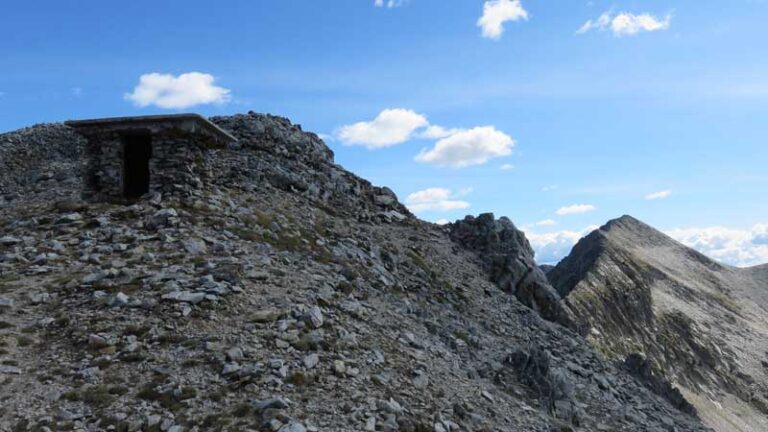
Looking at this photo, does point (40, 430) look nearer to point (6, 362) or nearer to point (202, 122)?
point (6, 362)

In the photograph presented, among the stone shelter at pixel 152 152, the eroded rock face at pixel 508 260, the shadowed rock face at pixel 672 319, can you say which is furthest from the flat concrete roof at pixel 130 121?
the shadowed rock face at pixel 672 319

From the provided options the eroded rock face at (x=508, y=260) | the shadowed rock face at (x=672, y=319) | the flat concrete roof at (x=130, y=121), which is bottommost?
the shadowed rock face at (x=672, y=319)

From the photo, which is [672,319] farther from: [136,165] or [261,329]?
[261,329]

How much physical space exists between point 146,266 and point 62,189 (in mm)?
17401

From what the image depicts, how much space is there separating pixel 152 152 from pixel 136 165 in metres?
2.79

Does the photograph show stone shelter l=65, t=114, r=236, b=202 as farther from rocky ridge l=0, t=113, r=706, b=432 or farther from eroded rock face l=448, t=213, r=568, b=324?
eroded rock face l=448, t=213, r=568, b=324

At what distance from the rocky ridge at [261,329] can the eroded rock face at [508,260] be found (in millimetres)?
4431

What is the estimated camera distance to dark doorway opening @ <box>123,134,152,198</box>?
24172 millimetres

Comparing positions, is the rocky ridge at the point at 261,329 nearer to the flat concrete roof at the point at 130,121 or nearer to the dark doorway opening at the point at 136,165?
the flat concrete roof at the point at 130,121

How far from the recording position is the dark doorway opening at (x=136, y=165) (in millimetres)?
24172

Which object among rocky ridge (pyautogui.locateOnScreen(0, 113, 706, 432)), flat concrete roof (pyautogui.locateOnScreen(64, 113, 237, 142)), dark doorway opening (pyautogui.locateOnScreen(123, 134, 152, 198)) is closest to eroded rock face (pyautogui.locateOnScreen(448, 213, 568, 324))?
rocky ridge (pyautogui.locateOnScreen(0, 113, 706, 432))

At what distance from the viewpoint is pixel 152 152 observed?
73.9 feet

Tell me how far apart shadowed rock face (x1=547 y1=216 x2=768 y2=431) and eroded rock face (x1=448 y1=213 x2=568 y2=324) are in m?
45.4

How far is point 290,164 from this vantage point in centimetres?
3127
